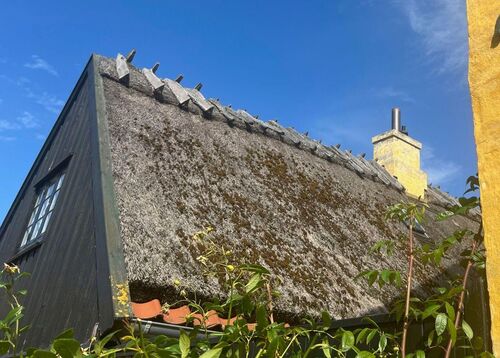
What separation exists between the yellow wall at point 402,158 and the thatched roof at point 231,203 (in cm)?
306

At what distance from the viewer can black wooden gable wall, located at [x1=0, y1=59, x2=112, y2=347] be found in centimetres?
525

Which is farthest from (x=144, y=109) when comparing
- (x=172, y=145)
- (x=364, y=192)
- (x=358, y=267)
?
(x=364, y=192)

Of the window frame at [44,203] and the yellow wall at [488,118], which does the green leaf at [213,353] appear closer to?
the yellow wall at [488,118]

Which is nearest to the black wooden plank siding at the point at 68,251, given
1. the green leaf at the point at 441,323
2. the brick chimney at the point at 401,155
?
the green leaf at the point at 441,323

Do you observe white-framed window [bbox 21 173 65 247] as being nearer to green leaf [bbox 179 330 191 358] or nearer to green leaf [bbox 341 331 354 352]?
green leaf [bbox 179 330 191 358]

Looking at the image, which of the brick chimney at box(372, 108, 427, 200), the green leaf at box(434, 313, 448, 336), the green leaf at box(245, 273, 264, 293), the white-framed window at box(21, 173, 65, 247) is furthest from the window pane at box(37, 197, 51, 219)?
the brick chimney at box(372, 108, 427, 200)

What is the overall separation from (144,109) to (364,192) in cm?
431

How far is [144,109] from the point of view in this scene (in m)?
7.46

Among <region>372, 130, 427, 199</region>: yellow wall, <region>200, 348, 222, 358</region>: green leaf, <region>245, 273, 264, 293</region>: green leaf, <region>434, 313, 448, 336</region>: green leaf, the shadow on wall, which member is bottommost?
<region>200, 348, 222, 358</region>: green leaf

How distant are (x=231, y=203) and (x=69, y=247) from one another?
6.01ft

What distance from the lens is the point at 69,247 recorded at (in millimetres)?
6008

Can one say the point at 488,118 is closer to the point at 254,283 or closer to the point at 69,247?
the point at 254,283

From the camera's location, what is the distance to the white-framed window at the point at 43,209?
7.56 meters

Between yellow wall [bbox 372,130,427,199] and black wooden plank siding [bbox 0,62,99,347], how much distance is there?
23.0 feet
